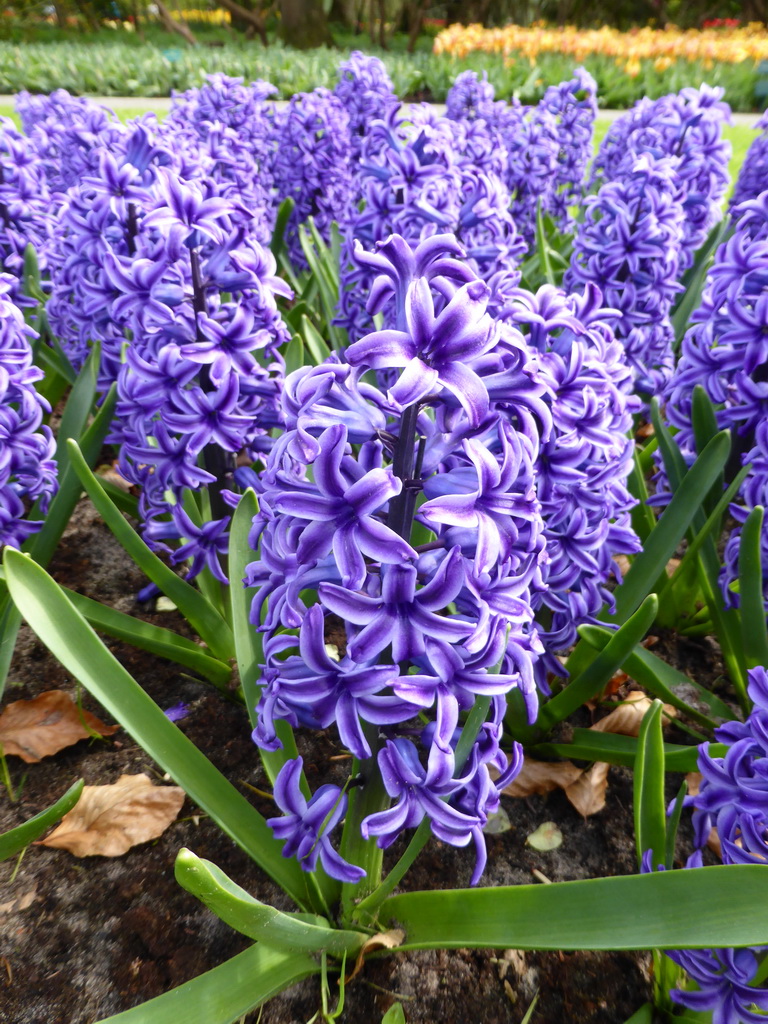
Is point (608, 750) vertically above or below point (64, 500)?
below

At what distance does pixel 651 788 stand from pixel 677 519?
2.71 feet

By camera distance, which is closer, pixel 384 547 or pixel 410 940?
pixel 384 547

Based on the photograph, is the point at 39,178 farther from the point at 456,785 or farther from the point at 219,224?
the point at 456,785

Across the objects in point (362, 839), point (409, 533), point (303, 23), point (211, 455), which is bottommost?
point (362, 839)

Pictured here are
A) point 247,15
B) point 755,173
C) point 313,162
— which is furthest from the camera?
point 247,15

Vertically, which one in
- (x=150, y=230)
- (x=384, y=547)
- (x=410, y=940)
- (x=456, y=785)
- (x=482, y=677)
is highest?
(x=150, y=230)

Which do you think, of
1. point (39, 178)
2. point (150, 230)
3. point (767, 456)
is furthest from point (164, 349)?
point (39, 178)

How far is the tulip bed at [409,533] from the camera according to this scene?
1.21 metres

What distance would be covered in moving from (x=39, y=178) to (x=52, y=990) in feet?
12.5

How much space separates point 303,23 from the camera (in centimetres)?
2428

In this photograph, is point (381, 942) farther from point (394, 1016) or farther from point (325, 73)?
point (325, 73)

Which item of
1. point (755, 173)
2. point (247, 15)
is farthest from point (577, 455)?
point (247, 15)

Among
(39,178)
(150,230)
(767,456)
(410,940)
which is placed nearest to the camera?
(410,940)

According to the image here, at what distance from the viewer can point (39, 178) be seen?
13.1ft
